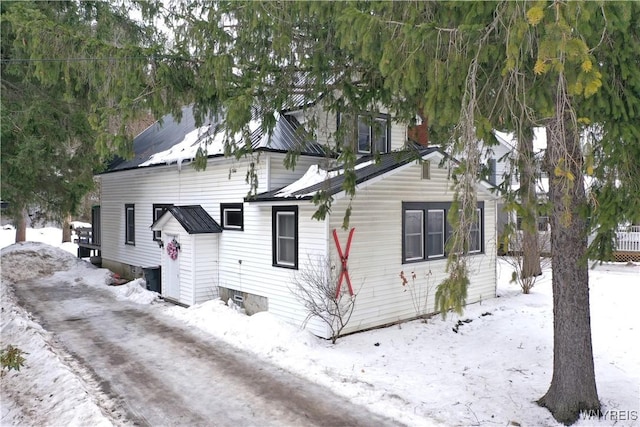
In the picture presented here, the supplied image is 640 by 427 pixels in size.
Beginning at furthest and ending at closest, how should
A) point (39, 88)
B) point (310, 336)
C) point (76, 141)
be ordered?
point (76, 141) < point (39, 88) < point (310, 336)

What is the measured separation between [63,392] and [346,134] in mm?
5888

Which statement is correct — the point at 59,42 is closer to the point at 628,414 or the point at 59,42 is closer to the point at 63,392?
the point at 63,392

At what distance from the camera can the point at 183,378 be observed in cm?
698

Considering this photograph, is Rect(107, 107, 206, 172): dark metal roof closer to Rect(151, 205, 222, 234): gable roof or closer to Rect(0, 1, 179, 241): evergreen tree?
Rect(0, 1, 179, 241): evergreen tree

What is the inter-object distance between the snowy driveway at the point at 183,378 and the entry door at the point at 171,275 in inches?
59.2

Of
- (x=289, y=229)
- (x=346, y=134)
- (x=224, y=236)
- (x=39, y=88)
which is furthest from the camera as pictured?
(x=39, y=88)

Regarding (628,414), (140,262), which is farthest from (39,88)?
(628,414)

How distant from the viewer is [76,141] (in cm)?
1553

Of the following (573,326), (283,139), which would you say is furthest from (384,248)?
(573,326)

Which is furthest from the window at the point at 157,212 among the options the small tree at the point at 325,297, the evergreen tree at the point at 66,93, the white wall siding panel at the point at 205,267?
the small tree at the point at 325,297

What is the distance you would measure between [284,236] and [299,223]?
2.33ft

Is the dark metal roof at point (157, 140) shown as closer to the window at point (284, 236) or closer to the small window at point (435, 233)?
the window at point (284, 236)

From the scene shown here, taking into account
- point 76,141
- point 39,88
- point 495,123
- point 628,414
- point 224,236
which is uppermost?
point 39,88

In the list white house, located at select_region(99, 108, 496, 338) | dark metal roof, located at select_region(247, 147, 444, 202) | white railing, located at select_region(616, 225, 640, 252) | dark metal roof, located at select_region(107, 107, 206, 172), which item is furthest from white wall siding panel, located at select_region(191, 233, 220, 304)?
white railing, located at select_region(616, 225, 640, 252)
